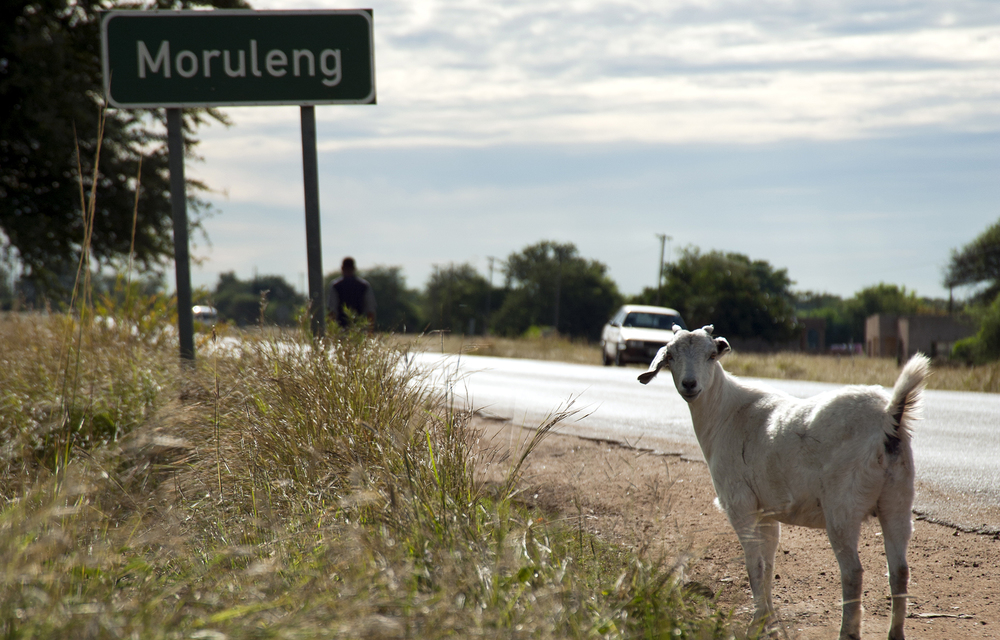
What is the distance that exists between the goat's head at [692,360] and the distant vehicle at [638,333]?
48.6 feet

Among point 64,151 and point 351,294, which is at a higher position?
point 64,151

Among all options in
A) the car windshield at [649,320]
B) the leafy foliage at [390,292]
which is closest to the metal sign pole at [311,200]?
the car windshield at [649,320]

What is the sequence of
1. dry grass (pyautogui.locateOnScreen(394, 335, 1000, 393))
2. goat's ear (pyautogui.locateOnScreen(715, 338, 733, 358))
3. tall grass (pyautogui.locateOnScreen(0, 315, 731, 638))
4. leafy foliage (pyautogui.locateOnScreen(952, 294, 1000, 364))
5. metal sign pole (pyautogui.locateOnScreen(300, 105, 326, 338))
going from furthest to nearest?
leafy foliage (pyautogui.locateOnScreen(952, 294, 1000, 364))
dry grass (pyautogui.locateOnScreen(394, 335, 1000, 393))
metal sign pole (pyautogui.locateOnScreen(300, 105, 326, 338))
goat's ear (pyautogui.locateOnScreen(715, 338, 733, 358))
tall grass (pyautogui.locateOnScreen(0, 315, 731, 638))

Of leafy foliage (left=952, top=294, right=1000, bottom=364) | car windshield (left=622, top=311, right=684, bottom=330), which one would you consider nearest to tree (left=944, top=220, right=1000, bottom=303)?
leafy foliage (left=952, top=294, right=1000, bottom=364)

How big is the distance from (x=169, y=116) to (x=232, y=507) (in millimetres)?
4714

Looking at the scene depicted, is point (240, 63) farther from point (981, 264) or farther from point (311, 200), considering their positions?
point (981, 264)

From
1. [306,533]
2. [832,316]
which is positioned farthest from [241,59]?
[832,316]

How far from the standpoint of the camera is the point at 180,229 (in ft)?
25.4

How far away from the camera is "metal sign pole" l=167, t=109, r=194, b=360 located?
302 inches

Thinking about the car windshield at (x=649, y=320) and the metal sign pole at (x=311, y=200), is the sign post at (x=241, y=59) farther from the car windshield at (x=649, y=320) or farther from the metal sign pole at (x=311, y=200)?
the car windshield at (x=649, y=320)

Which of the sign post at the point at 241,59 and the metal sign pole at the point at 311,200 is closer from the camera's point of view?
the sign post at the point at 241,59

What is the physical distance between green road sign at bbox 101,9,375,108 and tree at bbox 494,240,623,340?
59456 mm

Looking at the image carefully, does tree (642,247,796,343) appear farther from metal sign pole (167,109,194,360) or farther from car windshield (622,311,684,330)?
metal sign pole (167,109,194,360)

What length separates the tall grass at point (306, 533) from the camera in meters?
2.42
